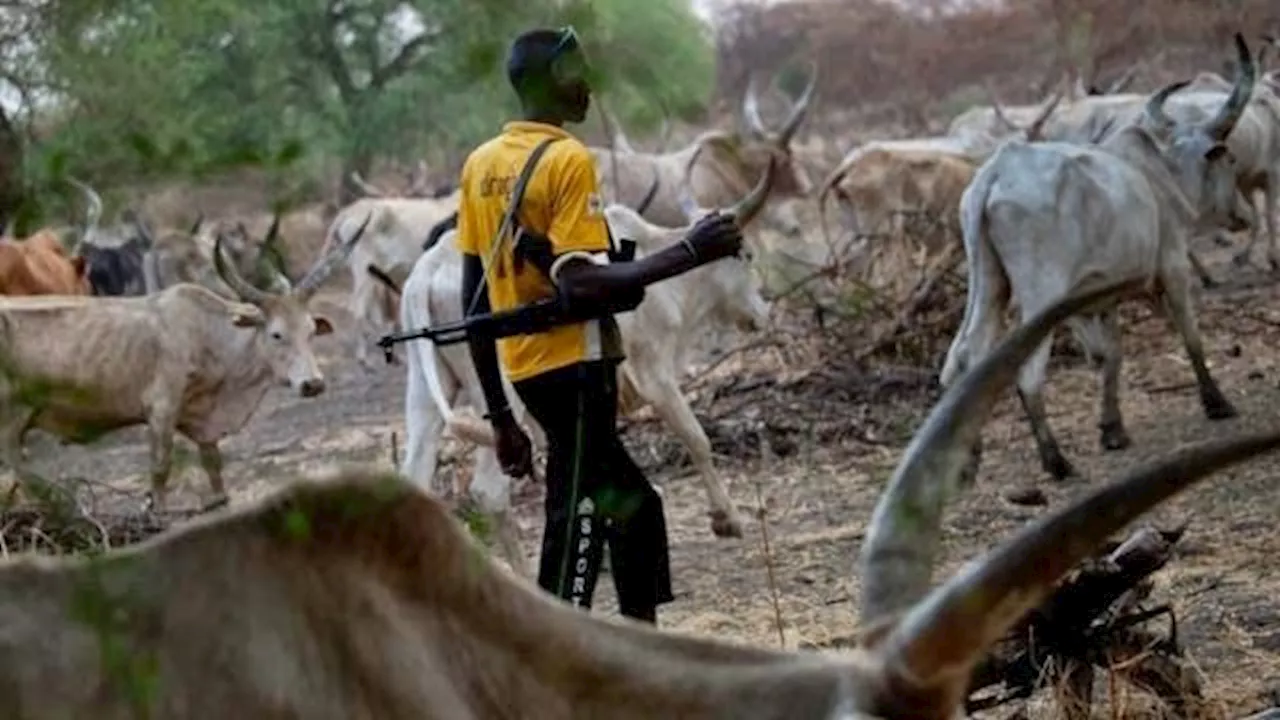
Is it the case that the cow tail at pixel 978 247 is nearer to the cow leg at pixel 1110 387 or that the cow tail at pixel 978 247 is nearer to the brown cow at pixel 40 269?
the cow leg at pixel 1110 387

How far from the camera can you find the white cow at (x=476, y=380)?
8.40 meters

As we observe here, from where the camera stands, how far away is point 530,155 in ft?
18.4

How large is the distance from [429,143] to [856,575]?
2178 millimetres

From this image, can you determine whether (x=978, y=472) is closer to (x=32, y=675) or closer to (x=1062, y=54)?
(x=32, y=675)

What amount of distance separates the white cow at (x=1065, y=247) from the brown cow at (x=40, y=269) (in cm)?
677

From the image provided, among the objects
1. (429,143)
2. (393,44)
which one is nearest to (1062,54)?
(429,143)

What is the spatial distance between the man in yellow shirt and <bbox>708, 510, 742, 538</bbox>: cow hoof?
350 centimetres

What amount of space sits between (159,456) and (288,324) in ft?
4.03

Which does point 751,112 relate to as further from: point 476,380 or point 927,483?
point 927,483

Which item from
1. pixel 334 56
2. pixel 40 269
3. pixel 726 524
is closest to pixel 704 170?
pixel 40 269

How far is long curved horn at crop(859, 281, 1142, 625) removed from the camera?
3.30 meters

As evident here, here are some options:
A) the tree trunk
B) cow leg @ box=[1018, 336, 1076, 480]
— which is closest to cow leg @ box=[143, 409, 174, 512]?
cow leg @ box=[1018, 336, 1076, 480]

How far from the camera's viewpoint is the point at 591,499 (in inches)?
229

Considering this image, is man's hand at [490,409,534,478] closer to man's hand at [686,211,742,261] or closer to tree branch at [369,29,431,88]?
man's hand at [686,211,742,261]
